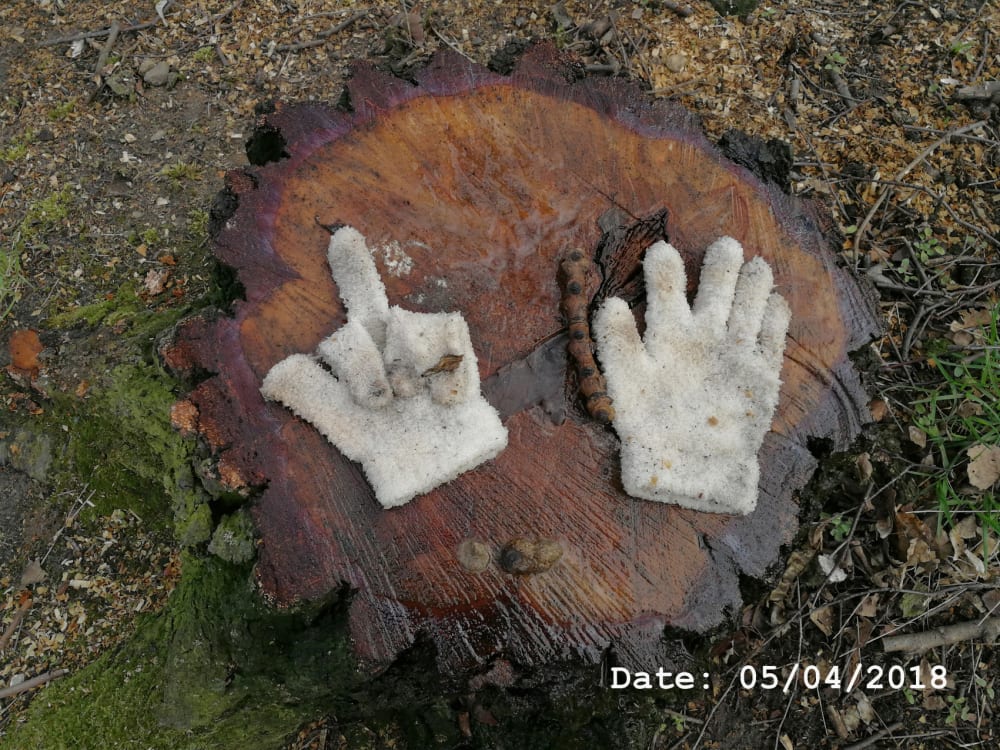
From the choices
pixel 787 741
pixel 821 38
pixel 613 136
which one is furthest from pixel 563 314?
pixel 821 38

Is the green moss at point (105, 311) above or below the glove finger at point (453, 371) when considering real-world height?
below

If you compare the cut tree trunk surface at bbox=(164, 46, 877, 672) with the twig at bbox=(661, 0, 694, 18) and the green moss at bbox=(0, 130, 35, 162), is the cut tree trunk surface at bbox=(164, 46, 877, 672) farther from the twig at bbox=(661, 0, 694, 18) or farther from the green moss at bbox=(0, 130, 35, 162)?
the green moss at bbox=(0, 130, 35, 162)

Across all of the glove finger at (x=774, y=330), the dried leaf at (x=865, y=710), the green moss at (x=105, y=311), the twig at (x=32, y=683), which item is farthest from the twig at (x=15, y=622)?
the dried leaf at (x=865, y=710)

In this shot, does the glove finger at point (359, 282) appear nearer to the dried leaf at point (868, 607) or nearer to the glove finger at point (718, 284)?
the glove finger at point (718, 284)

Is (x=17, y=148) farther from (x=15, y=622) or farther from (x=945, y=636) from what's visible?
(x=945, y=636)

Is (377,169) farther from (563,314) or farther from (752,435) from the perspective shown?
(752,435)

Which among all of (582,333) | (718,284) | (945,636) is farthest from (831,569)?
(582,333)
